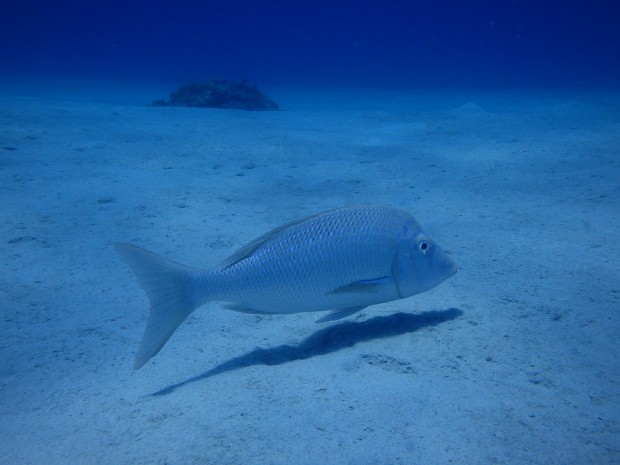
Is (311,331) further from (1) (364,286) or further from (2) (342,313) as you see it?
A: (1) (364,286)

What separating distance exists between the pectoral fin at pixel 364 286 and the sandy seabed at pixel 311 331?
56cm

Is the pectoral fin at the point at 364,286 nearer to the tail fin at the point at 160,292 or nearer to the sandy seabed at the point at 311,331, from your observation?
the sandy seabed at the point at 311,331

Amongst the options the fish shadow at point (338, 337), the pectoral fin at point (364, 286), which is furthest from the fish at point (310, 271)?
the fish shadow at point (338, 337)

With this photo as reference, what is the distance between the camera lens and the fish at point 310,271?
2713mm

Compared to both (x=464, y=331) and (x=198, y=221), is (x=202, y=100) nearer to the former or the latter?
(x=198, y=221)

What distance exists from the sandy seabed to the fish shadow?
2cm

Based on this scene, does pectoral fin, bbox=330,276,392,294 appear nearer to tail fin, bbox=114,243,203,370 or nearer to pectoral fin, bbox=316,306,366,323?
pectoral fin, bbox=316,306,366,323

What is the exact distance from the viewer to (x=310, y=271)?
2795mm

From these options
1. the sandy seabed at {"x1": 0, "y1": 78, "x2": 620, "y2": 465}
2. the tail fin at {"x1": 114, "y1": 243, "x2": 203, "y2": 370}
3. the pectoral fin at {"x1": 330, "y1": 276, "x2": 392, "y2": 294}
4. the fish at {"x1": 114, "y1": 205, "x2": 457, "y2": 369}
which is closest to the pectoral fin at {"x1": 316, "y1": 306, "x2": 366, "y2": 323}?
the fish at {"x1": 114, "y1": 205, "x2": 457, "y2": 369}

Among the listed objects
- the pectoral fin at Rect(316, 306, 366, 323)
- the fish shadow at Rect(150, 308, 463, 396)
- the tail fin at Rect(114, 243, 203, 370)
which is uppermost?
the tail fin at Rect(114, 243, 203, 370)

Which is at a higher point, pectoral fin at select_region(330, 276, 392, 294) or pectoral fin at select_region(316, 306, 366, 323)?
pectoral fin at select_region(330, 276, 392, 294)

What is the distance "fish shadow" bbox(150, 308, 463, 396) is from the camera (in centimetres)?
307

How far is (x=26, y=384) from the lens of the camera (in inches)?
107

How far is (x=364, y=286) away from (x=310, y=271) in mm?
444
